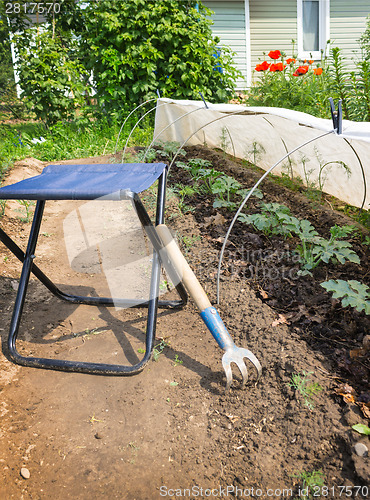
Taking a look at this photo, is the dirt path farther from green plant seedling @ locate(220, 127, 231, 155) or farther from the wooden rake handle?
green plant seedling @ locate(220, 127, 231, 155)

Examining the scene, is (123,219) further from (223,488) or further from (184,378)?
(223,488)

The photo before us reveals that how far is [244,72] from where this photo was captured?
1002 cm

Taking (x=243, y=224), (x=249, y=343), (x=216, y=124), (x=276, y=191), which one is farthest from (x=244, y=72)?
(x=249, y=343)

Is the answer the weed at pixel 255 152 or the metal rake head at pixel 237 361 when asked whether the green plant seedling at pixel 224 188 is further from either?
the metal rake head at pixel 237 361

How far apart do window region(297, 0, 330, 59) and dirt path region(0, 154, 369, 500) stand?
9.99 metres

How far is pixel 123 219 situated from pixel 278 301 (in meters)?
2.09

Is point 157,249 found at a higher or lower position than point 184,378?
higher

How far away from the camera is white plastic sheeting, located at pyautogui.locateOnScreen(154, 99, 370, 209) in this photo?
2.50m

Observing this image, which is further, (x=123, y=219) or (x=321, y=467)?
(x=123, y=219)

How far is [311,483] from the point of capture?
1.34 m

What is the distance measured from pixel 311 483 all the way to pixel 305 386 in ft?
1.31

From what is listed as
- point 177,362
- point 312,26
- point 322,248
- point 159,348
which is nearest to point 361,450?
point 177,362

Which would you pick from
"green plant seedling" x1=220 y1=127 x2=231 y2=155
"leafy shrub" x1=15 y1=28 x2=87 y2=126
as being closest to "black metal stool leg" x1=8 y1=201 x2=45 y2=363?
"green plant seedling" x1=220 y1=127 x2=231 y2=155

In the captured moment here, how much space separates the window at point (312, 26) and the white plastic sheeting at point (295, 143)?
7.00m
